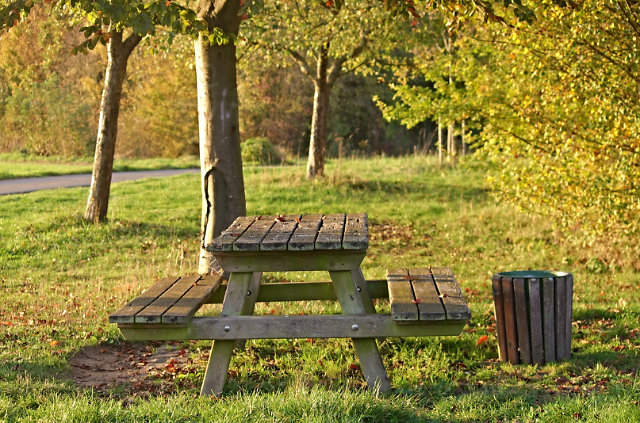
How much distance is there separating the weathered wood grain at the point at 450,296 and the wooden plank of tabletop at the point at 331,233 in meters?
0.82

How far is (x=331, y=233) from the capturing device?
4.73 m

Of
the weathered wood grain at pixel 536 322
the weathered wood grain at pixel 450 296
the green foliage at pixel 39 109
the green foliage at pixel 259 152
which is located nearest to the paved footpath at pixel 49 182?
the green foliage at pixel 259 152

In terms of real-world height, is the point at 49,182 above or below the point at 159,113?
below

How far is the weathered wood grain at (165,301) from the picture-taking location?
4320mm

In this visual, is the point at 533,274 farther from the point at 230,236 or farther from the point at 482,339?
the point at 230,236

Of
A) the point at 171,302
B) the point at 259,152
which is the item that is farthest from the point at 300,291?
the point at 259,152

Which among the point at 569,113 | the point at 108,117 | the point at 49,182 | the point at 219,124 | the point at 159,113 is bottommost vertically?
the point at 49,182

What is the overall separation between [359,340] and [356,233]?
73 cm

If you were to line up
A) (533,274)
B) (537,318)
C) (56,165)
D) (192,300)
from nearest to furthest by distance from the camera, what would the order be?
(192,300)
(537,318)
(533,274)
(56,165)

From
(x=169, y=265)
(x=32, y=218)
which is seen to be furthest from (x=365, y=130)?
(x=169, y=265)

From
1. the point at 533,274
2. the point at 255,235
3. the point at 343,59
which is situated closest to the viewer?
the point at 255,235

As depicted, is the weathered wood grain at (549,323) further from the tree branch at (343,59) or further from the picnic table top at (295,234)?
the tree branch at (343,59)

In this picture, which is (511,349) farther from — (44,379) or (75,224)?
(75,224)

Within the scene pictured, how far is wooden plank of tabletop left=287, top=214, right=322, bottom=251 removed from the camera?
14.2ft
